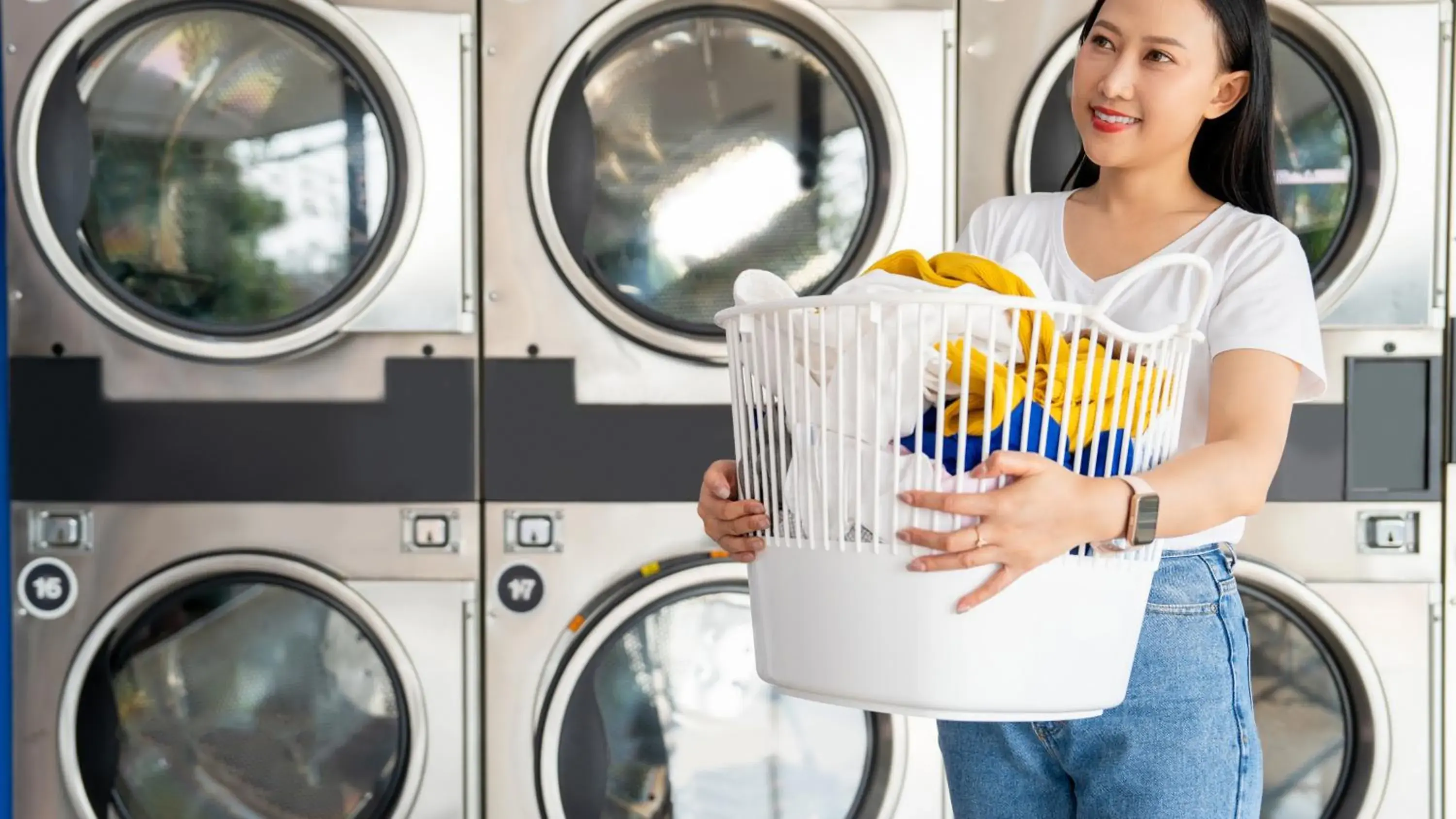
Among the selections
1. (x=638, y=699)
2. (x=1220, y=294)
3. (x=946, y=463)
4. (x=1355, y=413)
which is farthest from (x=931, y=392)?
(x=1355, y=413)

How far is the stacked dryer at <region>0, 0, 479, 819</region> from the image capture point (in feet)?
6.37

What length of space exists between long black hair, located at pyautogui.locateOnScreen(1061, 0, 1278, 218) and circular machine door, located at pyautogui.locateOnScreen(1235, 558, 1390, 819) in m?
0.99

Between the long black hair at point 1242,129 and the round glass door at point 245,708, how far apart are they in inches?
56.2

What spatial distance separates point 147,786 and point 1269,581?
71.9 inches

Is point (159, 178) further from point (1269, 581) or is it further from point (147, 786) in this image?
point (1269, 581)

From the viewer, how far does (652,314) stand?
1.94 m

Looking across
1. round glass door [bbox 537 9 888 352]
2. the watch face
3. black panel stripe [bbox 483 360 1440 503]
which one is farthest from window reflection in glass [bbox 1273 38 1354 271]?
the watch face

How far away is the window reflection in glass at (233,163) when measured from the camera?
6.37 feet

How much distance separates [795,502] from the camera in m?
0.89

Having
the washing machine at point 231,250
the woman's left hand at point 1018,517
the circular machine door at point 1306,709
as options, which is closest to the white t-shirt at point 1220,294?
the woman's left hand at point 1018,517

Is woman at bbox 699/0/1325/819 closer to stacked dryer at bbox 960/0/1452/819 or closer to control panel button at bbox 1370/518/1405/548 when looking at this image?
stacked dryer at bbox 960/0/1452/819

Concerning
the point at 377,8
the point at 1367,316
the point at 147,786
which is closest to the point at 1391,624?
the point at 1367,316

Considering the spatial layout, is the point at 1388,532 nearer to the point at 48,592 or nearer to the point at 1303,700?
A: the point at 1303,700

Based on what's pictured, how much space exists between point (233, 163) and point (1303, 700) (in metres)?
1.90
